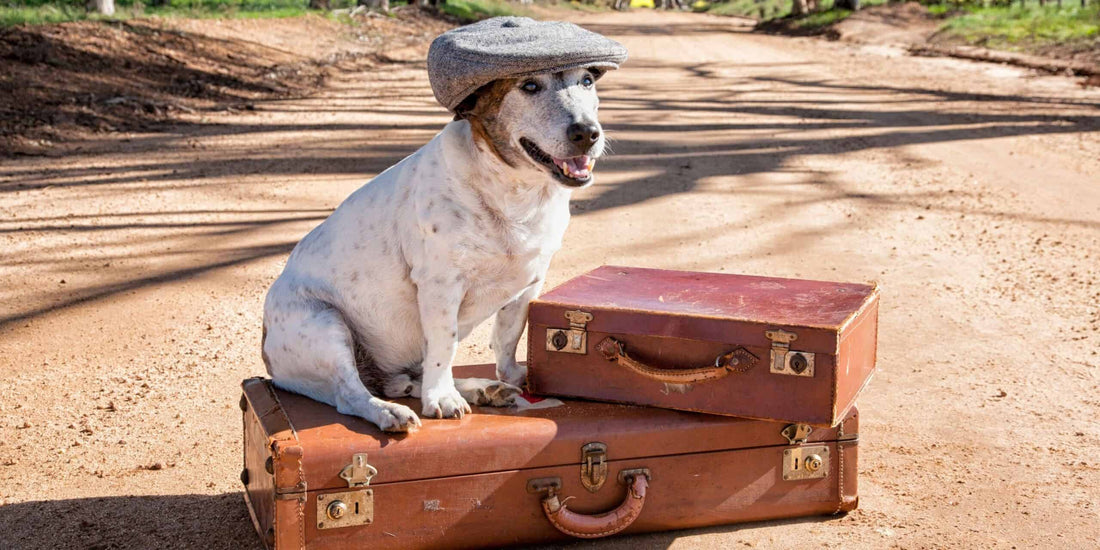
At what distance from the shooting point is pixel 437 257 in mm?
3277

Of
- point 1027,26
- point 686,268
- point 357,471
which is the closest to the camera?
point 357,471

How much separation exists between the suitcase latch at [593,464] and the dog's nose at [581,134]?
0.94 m

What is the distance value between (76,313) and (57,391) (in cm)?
113

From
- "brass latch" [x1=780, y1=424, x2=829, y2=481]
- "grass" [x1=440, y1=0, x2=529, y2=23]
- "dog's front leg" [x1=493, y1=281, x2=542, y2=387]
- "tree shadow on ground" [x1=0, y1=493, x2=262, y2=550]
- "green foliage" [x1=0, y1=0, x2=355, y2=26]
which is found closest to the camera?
"tree shadow on ground" [x1=0, y1=493, x2=262, y2=550]

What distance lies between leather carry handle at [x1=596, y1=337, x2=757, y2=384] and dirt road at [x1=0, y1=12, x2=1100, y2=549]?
0.54 meters

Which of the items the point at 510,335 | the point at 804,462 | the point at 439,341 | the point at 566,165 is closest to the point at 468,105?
the point at 566,165

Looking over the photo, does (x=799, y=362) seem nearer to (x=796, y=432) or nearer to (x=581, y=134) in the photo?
(x=796, y=432)

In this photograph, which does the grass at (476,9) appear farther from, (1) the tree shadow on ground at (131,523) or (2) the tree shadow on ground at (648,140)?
(1) the tree shadow on ground at (131,523)

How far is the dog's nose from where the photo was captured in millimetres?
3055

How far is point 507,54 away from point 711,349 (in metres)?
1.13

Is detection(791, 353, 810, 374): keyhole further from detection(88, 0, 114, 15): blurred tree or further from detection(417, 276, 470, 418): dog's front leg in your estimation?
detection(88, 0, 114, 15): blurred tree

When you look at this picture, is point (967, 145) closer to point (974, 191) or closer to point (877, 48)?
point (974, 191)

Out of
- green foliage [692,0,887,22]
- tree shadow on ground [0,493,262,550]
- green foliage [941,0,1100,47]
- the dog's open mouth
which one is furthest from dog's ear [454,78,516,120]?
green foliage [692,0,887,22]

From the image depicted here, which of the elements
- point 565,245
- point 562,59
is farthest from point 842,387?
point 565,245
